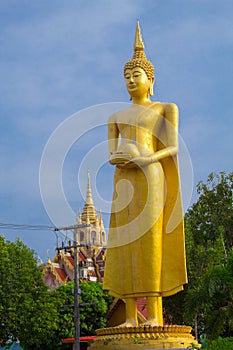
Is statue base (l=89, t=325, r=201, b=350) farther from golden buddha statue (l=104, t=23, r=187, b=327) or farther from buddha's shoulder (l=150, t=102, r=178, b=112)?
buddha's shoulder (l=150, t=102, r=178, b=112)

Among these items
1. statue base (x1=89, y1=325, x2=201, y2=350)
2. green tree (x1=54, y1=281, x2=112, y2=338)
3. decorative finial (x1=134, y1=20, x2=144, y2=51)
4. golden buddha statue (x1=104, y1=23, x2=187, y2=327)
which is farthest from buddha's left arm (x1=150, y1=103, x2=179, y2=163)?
green tree (x1=54, y1=281, x2=112, y2=338)

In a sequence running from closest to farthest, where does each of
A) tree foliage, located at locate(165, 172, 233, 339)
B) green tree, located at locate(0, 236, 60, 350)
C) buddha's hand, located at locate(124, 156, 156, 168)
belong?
buddha's hand, located at locate(124, 156, 156, 168), tree foliage, located at locate(165, 172, 233, 339), green tree, located at locate(0, 236, 60, 350)

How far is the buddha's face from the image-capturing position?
10938 mm

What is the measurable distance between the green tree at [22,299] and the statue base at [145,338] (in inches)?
482

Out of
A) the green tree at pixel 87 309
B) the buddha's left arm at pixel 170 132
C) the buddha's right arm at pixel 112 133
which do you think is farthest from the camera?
the green tree at pixel 87 309

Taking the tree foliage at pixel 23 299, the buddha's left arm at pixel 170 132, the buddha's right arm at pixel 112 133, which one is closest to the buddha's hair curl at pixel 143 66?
the buddha's left arm at pixel 170 132

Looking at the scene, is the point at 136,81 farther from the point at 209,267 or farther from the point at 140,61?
the point at 209,267

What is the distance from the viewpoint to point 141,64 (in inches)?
433

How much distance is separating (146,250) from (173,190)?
1.33 m

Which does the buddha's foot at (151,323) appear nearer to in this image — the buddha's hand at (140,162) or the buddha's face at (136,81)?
the buddha's hand at (140,162)

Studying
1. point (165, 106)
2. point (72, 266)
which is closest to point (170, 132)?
point (165, 106)

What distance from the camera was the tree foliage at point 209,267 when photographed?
1602 cm

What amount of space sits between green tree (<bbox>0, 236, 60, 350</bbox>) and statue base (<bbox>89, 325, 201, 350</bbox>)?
40.2ft

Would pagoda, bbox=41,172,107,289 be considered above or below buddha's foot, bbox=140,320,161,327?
above
